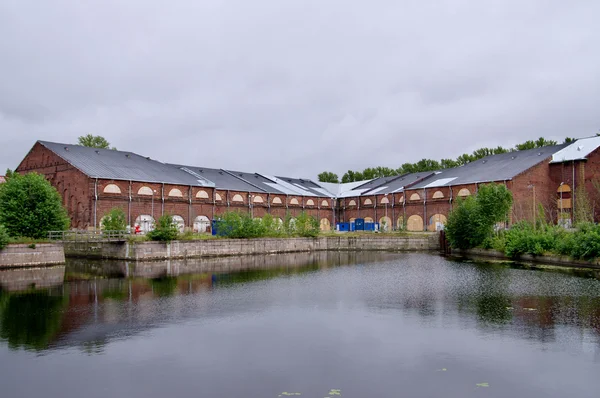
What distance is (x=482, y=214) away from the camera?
38.5m

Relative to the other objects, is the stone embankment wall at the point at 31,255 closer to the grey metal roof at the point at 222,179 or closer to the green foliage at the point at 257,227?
the green foliage at the point at 257,227

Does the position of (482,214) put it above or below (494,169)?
below

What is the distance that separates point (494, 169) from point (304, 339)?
140 feet

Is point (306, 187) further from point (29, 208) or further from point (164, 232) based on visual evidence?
point (29, 208)

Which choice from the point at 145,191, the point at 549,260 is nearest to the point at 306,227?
the point at 145,191

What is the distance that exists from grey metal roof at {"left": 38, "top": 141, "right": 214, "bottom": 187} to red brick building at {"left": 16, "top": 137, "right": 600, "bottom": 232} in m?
0.09

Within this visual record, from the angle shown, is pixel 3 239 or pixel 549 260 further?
pixel 549 260

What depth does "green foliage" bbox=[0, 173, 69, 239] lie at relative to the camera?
2909 centimetres

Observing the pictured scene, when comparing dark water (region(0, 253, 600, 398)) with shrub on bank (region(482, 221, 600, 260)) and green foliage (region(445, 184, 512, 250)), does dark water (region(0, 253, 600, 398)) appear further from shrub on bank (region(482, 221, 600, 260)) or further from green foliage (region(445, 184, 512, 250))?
green foliage (region(445, 184, 512, 250))

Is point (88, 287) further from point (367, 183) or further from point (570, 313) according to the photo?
point (367, 183)

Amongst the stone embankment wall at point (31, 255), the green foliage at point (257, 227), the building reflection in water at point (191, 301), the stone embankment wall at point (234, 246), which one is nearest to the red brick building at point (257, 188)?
the stone embankment wall at point (234, 246)

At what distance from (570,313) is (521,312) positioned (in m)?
1.37

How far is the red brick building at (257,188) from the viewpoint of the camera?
40.8 metres

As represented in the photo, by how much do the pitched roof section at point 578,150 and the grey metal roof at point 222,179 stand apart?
31443 millimetres
